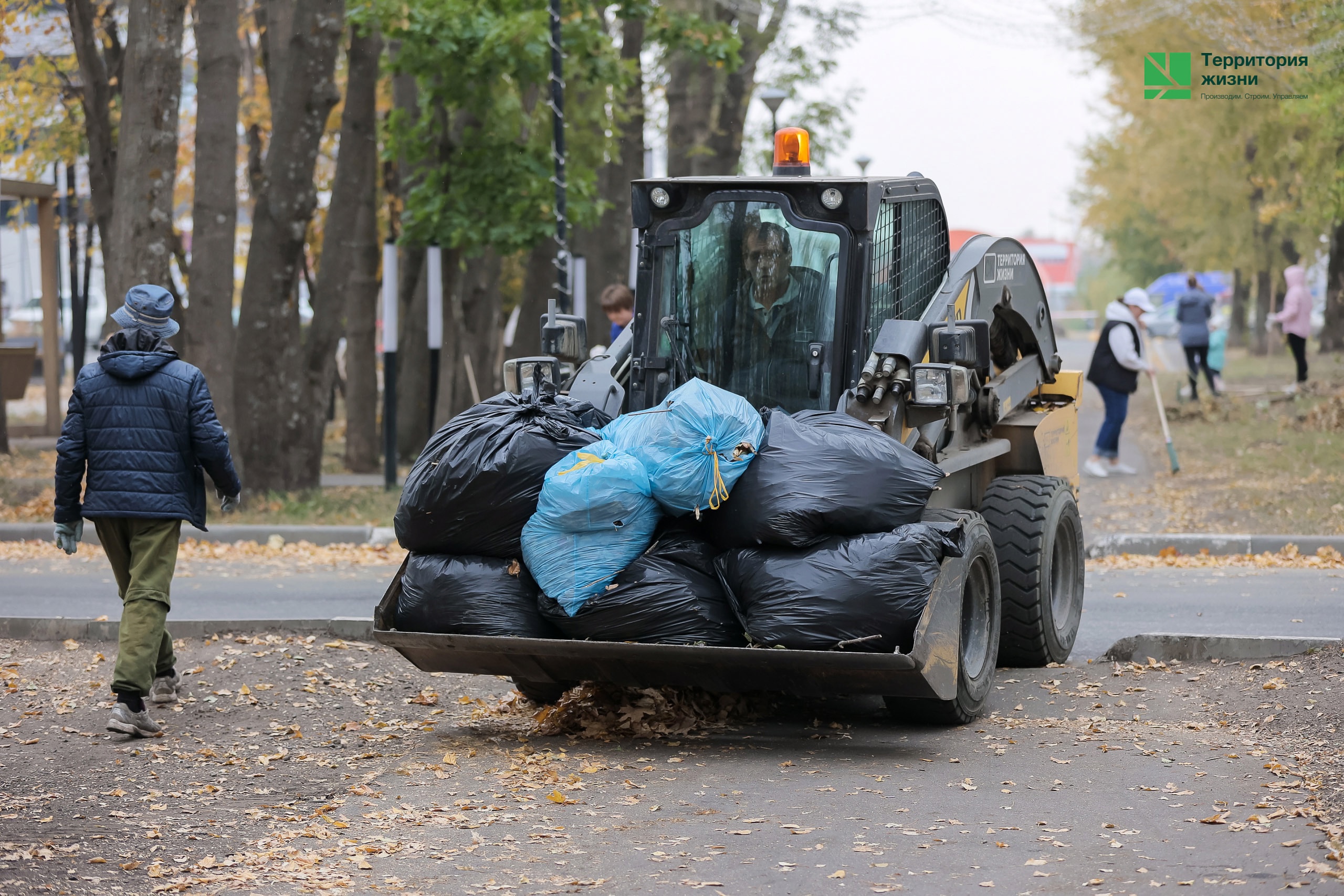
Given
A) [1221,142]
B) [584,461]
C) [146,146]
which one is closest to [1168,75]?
[1221,142]

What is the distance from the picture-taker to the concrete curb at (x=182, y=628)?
27.2 feet

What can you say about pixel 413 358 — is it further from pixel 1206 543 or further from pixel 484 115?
pixel 1206 543

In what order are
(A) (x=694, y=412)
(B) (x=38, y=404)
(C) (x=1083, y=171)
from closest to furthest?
(A) (x=694, y=412) → (B) (x=38, y=404) → (C) (x=1083, y=171)

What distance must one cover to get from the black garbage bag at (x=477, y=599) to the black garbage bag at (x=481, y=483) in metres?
0.06

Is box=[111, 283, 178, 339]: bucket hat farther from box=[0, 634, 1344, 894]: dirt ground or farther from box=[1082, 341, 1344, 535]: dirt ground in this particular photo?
box=[1082, 341, 1344, 535]: dirt ground

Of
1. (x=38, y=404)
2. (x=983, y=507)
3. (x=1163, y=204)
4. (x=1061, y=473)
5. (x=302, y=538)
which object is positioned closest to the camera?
(x=983, y=507)

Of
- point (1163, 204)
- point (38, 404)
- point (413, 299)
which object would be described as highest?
point (1163, 204)

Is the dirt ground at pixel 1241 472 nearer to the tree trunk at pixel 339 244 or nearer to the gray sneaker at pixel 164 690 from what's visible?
the tree trunk at pixel 339 244

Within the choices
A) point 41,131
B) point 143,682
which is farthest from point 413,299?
point 143,682

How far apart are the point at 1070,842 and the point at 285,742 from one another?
3243 millimetres

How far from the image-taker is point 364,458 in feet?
59.9

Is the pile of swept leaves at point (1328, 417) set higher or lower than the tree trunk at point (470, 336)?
lower

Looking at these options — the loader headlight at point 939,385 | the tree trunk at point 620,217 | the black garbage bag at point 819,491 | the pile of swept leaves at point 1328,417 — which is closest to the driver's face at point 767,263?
the loader headlight at point 939,385

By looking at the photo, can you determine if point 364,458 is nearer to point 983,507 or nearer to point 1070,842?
point 983,507
